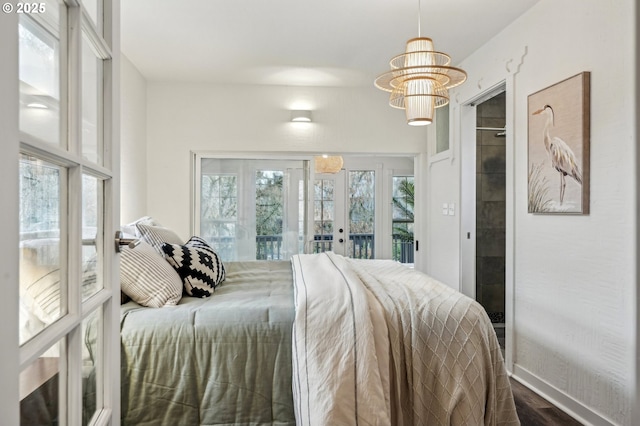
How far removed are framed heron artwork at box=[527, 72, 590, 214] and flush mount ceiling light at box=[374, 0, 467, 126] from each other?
Result: 2.10 ft

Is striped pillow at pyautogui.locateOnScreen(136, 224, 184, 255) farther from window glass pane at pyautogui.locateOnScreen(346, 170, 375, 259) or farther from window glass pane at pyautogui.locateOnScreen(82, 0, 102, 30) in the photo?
window glass pane at pyautogui.locateOnScreen(346, 170, 375, 259)

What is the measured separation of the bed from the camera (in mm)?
1629

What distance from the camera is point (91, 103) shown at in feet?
2.93

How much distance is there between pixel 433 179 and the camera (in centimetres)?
421

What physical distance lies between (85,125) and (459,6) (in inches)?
101

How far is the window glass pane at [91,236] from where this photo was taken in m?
0.84

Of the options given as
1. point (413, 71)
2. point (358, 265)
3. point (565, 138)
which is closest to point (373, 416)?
point (358, 265)

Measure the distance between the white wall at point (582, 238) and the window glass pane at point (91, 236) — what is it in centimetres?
222

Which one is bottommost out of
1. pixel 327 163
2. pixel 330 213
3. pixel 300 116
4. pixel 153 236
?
pixel 153 236

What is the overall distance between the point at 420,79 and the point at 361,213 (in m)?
4.25

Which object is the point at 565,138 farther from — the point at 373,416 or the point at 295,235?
the point at 295,235

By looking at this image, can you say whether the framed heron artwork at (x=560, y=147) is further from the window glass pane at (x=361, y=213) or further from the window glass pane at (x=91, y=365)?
the window glass pane at (x=361, y=213)

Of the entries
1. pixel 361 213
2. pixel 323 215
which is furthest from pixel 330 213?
pixel 361 213

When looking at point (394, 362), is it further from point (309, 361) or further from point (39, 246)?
point (39, 246)
